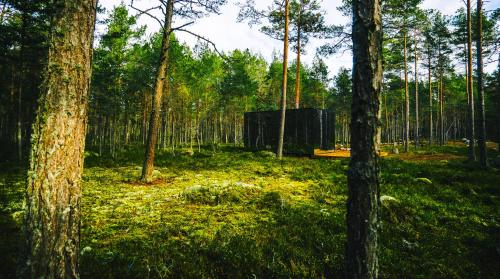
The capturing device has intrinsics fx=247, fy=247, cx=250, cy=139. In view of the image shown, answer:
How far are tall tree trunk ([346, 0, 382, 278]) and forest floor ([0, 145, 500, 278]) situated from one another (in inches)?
54.7

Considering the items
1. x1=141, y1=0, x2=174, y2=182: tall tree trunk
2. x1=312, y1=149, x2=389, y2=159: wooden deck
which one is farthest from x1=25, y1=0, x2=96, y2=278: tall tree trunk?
→ x1=312, y1=149, x2=389, y2=159: wooden deck

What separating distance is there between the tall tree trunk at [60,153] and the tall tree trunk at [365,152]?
2.99 metres

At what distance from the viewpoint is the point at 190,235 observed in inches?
191

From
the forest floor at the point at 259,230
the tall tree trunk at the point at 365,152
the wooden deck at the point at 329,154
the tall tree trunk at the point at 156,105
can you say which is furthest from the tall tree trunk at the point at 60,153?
the wooden deck at the point at 329,154

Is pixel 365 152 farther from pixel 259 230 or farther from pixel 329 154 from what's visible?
pixel 329 154

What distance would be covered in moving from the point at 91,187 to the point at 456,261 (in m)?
10.1

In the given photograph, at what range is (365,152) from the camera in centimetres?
243

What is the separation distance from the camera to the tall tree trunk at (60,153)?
2.56 m

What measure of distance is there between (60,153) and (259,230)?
3.82 m

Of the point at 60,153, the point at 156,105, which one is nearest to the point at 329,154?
the point at 156,105

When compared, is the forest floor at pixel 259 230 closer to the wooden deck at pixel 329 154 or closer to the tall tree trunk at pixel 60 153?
the tall tree trunk at pixel 60 153

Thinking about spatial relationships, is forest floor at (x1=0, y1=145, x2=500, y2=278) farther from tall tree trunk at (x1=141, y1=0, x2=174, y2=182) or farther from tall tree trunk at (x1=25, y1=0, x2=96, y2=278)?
tall tree trunk at (x1=141, y1=0, x2=174, y2=182)

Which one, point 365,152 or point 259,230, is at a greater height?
point 365,152

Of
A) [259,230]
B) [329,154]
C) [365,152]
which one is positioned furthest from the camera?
[329,154]
